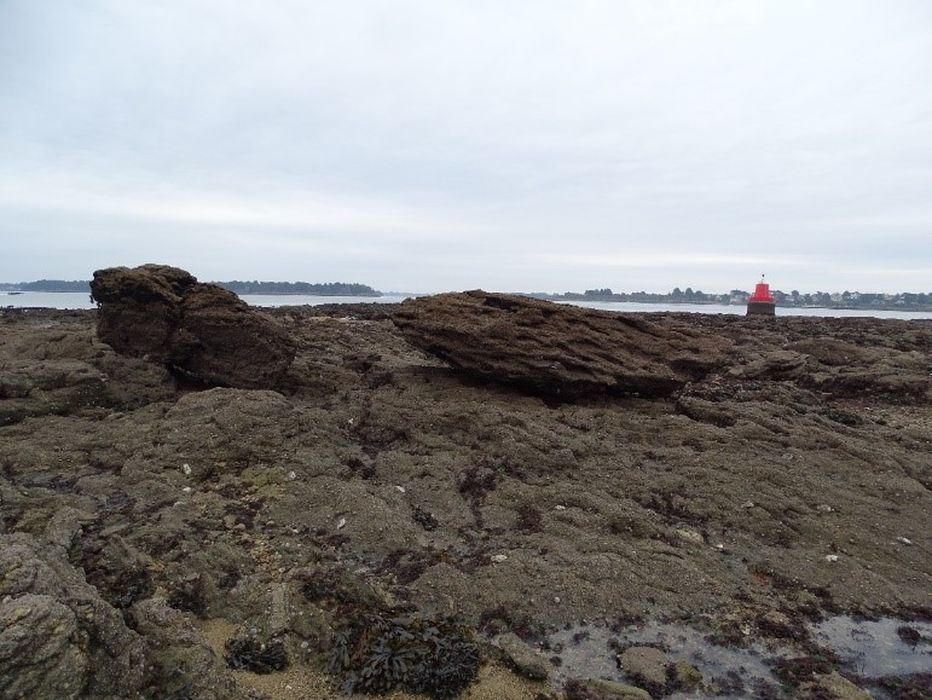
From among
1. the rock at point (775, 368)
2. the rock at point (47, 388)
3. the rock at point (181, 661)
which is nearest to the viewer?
the rock at point (181, 661)

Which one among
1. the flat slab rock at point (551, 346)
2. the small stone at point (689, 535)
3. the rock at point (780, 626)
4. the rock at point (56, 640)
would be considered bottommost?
the rock at point (780, 626)

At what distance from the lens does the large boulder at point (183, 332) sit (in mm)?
10758

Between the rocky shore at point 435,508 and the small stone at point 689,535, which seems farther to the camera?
the small stone at point 689,535

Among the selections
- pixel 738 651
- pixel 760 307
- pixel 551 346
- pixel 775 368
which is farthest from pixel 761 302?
pixel 738 651

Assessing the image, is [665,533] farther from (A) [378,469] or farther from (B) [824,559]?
(A) [378,469]

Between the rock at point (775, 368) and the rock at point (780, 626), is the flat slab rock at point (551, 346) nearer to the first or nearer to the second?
the rock at point (775, 368)

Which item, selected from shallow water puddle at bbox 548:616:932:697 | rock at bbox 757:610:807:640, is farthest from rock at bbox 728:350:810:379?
rock at bbox 757:610:807:640

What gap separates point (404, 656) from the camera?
4.62 m

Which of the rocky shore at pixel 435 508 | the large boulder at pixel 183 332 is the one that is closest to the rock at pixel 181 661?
the rocky shore at pixel 435 508

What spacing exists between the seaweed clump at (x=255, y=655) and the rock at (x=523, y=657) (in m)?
1.74

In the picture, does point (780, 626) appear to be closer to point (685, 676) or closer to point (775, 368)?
point (685, 676)

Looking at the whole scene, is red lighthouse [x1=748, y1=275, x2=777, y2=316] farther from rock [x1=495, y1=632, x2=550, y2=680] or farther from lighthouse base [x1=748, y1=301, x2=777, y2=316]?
rock [x1=495, y1=632, x2=550, y2=680]

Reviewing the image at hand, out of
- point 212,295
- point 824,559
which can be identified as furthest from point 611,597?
point 212,295

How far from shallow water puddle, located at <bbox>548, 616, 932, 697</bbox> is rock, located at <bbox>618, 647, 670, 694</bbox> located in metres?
0.08
